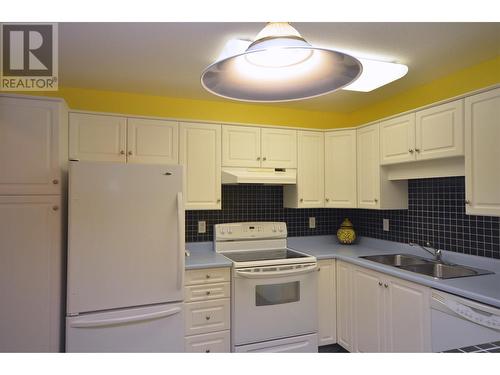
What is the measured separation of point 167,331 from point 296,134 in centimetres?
200

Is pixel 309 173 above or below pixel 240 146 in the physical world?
below

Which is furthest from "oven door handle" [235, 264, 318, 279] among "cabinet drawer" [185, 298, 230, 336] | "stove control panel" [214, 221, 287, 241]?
"stove control panel" [214, 221, 287, 241]

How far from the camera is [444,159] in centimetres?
229

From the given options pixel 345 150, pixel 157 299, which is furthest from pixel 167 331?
pixel 345 150

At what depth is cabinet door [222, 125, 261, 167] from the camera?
2.85 meters

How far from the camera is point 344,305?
108 inches

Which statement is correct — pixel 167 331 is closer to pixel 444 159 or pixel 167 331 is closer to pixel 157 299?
pixel 157 299

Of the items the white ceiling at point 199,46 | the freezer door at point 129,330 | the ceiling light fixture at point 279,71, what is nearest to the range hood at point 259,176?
the white ceiling at point 199,46

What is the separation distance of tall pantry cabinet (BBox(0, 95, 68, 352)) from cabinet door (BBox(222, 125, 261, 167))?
1.29 meters

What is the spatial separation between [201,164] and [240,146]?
1.29ft

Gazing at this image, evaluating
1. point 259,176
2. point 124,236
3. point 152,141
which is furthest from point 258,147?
point 124,236

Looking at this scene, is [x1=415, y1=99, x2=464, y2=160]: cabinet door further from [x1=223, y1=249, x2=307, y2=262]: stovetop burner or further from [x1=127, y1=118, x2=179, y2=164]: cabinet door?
[x1=127, y1=118, x2=179, y2=164]: cabinet door

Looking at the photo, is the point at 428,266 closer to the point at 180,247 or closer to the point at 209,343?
the point at 209,343

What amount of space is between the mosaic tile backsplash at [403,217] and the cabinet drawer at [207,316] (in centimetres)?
69
